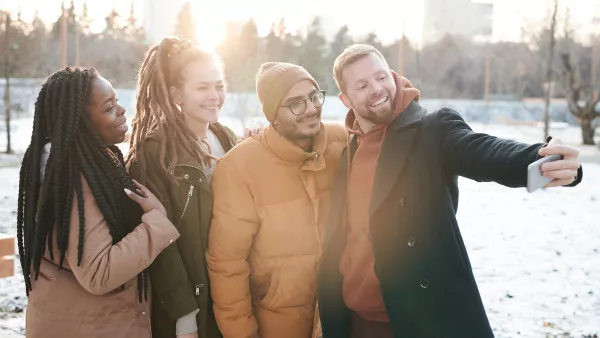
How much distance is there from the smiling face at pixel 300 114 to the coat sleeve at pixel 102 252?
2.54ft

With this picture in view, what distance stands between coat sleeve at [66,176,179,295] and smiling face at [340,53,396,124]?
1.02 metres

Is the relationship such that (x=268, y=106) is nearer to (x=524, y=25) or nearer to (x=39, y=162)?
(x=39, y=162)

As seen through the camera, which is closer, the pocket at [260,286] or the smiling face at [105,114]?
the smiling face at [105,114]

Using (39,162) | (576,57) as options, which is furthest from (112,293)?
(576,57)

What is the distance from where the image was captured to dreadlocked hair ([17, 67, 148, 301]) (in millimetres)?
2195

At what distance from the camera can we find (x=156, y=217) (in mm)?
2354

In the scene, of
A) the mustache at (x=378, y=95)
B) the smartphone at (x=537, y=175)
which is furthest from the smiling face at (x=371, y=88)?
the smartphone at (x=537, y=175)

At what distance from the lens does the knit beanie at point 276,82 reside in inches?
103

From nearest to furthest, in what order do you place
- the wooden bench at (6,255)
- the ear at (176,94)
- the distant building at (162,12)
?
the ear at (176,94), the wooden bench at (6,255), the distant building at (162,12)

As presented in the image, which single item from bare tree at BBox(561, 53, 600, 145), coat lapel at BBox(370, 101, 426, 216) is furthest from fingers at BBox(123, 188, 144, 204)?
bare tree at BBox(561, 53, 600, 145)

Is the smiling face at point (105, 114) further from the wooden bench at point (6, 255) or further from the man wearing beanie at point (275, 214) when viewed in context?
the wooden bench at point (6, 255)

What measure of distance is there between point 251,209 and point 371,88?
29.9 inches

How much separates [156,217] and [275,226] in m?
0.54

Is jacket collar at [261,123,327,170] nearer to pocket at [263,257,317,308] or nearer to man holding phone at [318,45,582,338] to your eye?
man holding phone at [318,45,582,338]
